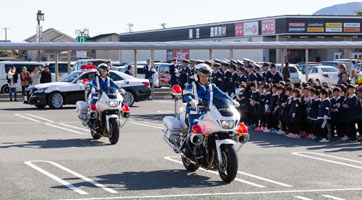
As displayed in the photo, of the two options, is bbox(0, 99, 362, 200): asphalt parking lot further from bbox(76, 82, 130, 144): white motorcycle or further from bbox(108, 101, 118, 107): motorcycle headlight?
bbox(108, 101, 118, 107): motorcycle headlight

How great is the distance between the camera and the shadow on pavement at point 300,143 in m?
13.6

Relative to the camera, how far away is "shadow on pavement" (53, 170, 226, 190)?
9016 millimetres

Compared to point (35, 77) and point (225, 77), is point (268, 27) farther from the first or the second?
point (225, 77)

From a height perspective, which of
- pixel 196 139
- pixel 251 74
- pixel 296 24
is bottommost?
pixel 196 139

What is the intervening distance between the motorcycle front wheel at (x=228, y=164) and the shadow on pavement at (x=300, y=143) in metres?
4.61

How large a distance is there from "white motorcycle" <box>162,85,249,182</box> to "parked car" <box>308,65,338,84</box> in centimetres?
2885

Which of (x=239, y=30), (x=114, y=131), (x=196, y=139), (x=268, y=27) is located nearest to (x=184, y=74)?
(x=114, y=131)

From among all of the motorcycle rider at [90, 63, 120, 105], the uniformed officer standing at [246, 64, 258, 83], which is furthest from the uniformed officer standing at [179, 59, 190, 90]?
the motorcycle rider at [90, 63, 120, 105]

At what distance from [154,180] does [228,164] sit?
1184mm

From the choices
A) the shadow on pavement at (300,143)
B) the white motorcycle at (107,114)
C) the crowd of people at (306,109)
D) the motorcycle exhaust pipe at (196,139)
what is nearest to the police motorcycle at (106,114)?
the white motorcycle at (107,114)

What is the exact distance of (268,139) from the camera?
15.2m

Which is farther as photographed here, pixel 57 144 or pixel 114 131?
pixel 57 144

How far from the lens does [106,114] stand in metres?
14.2

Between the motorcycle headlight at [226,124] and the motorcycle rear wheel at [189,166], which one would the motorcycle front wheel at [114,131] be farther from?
the motorcycle headlight at [226,124]
